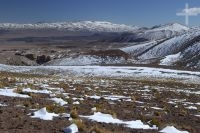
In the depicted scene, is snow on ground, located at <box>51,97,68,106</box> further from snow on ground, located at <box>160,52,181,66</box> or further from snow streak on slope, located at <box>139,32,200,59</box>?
snow streak on slope, located at <box>139,32,200,59</box>

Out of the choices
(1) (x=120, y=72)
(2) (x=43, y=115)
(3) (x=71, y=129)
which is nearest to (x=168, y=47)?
(1) (x=120, y=72)

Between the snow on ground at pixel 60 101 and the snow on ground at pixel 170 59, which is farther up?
the snow on ground at pixel 60 101

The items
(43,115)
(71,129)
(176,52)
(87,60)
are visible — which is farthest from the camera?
(176,52)

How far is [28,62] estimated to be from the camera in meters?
112

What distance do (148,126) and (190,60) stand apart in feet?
317

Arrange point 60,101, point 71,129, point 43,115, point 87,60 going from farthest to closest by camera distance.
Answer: point 87,60, point 60,101, point 43,115, point 71,129

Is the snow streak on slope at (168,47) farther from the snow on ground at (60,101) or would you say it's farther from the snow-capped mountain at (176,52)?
the snow on ground at (60,101)

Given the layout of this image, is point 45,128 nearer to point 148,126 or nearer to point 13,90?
point 148,126

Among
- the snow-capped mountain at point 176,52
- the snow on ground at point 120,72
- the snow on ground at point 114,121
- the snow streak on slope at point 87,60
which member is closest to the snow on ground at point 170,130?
the snow on ground at point 114,121

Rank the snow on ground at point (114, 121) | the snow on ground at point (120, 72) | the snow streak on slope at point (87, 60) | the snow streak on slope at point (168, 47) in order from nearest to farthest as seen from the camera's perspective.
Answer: the snow on ground at point (114, 121), the snow on ground at point (120, 72), the snow streak on slope at point (87, 60), the snow streak on slope at point (168, 47)

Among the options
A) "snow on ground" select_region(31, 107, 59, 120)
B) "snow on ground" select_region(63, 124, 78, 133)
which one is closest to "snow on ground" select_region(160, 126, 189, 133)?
"snow on ground" select_region(63, 124, 78, 133)

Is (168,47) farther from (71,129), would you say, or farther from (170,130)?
(71,129)

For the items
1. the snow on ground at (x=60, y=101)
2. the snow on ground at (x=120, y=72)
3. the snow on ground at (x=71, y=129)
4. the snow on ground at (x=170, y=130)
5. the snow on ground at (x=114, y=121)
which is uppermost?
the snow on ground at (x=71, y=129)

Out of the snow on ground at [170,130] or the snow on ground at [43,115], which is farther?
the snow on ground at [43,115]
